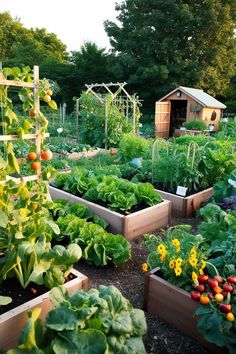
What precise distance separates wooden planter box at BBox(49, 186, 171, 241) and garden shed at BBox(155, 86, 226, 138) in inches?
334

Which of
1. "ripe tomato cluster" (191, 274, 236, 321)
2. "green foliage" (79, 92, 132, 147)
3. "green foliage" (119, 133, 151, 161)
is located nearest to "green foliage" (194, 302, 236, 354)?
"ripe tomato cluster" (191, 274, 236, 321)

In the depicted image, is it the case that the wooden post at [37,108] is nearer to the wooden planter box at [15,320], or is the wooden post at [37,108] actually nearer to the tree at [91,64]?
the wooden planter box at [15,320]

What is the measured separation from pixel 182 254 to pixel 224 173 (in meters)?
3.12

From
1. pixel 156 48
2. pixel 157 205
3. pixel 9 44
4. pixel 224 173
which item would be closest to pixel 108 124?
pixel 224 173

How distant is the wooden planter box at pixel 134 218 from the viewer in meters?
3.50

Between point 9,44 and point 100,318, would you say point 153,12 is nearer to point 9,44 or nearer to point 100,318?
point 9,44

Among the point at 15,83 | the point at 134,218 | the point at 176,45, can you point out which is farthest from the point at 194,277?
the point at 176,45

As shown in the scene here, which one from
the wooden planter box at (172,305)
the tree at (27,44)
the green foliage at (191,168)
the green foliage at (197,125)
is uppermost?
the tree at (27,44)

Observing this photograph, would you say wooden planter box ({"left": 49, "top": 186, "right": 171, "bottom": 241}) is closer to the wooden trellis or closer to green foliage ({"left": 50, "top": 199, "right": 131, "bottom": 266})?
green foliage ({"left": 50, "top": 199, "right": 131, "bottom": 266})

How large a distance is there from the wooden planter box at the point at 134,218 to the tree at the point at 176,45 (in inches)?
567

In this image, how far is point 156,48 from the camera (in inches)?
695

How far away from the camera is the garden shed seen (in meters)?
Answer: 11.6

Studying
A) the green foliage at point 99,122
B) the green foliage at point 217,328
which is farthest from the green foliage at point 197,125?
the green foliage at point 217,328

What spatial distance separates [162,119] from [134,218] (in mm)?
9632
